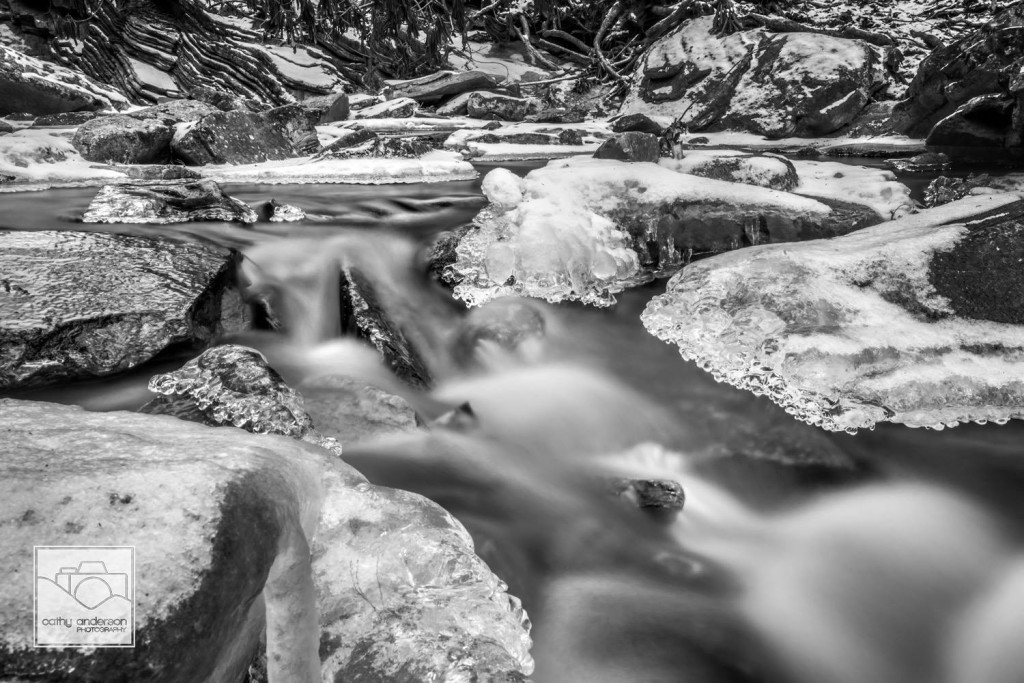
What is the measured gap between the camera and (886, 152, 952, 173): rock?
260 inches

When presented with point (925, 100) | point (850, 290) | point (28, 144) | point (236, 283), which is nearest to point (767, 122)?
point (925, 100)

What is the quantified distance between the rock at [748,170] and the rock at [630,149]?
0.38m

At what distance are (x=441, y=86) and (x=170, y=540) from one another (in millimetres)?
14279

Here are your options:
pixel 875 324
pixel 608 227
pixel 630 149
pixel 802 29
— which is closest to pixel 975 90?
pixel 802 29

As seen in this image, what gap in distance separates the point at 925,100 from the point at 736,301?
308 inches

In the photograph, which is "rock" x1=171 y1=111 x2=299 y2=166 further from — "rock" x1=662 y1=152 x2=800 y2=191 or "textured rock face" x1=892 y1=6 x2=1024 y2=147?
"textured rock face" x1=892 y1=6 x2=1024 y2=147

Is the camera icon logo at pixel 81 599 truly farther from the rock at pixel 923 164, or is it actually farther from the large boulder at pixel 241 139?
the rock at pixel 923 164

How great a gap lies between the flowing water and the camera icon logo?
107cm

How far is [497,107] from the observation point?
12086mm

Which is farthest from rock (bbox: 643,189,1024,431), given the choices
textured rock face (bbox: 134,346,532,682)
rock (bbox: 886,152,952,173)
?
rock (bbox: 886,152,952,173)

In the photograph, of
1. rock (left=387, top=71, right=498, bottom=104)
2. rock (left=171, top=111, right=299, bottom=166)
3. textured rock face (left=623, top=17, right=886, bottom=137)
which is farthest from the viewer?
rock (left=387, top=71, right=498, bottom=104)

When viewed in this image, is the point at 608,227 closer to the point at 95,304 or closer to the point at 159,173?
the point at 95,304

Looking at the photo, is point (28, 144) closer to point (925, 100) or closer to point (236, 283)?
point (236, 283)

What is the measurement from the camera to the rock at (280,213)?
467 cm
